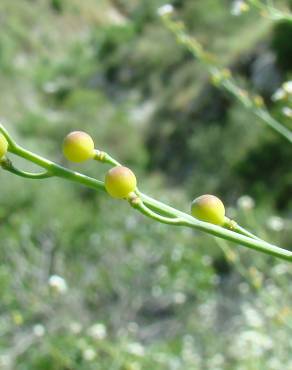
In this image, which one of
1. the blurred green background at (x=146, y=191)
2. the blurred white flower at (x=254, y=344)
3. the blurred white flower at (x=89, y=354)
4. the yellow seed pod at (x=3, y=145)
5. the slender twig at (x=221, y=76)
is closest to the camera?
the yellow seed pod at (x=3, y=145)

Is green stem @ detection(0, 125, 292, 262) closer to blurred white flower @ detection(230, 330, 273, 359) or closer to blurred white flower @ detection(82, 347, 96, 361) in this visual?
blurred white flower @ detection(82, 347, 96, 361)

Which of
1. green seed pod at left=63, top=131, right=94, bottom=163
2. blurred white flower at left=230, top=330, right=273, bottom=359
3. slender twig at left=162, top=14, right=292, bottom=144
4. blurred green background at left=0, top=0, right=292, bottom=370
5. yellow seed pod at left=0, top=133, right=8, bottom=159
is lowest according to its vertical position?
yellow seed pod at left=0, top=133, right=8, bottom=159

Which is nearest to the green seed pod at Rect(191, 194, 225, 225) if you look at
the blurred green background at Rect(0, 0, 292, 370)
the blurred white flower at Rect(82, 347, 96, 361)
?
the blurred green background at Rect(0, 0, 292, 370)

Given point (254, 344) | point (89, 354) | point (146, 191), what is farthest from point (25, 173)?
point (146, 191)

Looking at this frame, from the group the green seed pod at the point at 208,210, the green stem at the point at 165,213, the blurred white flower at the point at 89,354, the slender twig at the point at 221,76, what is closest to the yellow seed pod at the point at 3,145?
the green stem at the point at 165,213

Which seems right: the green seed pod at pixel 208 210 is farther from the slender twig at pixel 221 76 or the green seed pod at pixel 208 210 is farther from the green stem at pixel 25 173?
the slender twig at pixel 221 76

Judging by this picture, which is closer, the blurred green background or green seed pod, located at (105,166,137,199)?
green seed pod, located at (105,166,137,199)
